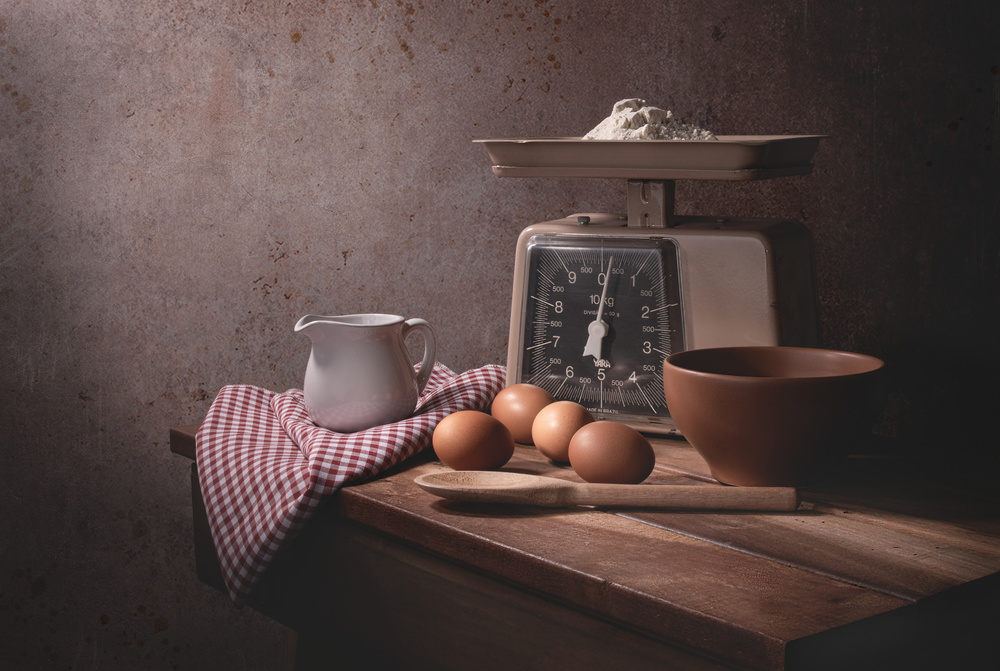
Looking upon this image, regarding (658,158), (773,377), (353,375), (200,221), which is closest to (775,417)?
(773,377)

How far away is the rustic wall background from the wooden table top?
0.75m

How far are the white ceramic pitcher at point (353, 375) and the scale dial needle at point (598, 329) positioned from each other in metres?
0.23

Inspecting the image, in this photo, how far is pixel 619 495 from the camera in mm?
875

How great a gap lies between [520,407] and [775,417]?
34cm

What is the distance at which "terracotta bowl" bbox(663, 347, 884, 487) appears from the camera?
85cm

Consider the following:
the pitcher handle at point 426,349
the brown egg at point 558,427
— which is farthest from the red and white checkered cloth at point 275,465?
the brown egg at point 558,427

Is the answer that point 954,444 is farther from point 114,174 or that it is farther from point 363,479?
point 114,174

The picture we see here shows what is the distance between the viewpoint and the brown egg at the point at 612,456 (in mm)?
924

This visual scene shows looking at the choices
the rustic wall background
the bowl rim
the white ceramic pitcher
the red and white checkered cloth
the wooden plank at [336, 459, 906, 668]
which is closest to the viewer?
the wooden plank at [336, 459, 906, 668]

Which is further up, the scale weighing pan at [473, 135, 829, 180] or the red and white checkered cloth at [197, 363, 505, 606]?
the scale weighing pan at [473, 135, 829, 180]

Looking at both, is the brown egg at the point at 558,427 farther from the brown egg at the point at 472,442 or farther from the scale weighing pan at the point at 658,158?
the scale weighing pan at the point at 658,158

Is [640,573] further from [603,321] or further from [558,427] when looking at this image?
[603,321]

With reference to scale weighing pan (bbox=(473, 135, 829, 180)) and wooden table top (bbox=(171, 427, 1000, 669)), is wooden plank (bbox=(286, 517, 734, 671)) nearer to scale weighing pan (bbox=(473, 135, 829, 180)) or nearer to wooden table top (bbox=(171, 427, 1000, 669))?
wooden table top (bbox=(171, 427, 1000, 669))

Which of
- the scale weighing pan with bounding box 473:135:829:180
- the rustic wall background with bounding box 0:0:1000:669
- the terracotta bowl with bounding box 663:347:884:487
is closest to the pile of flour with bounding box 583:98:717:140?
the scale weighing pan with bounding box 473:135:829:180
